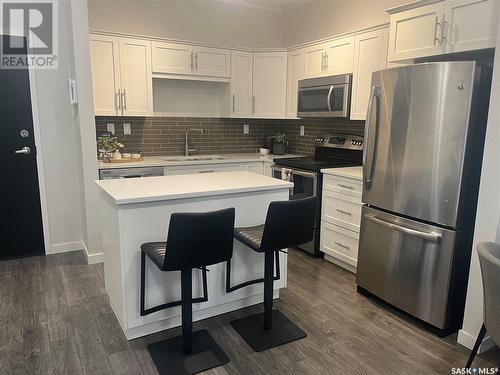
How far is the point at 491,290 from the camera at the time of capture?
5.62ft

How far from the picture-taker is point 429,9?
8.69 ft

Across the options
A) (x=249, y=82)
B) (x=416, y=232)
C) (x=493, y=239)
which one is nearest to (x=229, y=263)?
(x=416, y=232)

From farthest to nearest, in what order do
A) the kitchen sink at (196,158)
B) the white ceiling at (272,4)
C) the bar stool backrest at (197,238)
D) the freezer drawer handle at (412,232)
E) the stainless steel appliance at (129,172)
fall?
the white ceiling at (272,4)
the kitchen sink at (196,158)
the stainless steel appliance at (129,172)
the freezer drawer handle at (412,232)
the bar stool backrest at (197,238)

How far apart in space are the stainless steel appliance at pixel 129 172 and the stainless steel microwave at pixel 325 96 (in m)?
1.75

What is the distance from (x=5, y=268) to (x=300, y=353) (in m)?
2.81

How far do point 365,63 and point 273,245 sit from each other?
226 cm

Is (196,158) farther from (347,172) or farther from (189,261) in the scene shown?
(189,261)

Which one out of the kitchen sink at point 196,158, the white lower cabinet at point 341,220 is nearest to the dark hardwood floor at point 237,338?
the white lower cabinet at point 341,220

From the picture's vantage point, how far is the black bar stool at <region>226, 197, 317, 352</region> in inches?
83.9

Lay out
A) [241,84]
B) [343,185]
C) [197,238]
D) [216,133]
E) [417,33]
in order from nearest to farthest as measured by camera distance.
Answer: [197,238]
[417,33]
[343,185]
[241,84]
[216,133]

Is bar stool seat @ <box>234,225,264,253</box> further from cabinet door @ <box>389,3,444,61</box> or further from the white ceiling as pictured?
the white ceiling

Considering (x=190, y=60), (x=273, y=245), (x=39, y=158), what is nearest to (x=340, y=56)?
(x=190, y=60)

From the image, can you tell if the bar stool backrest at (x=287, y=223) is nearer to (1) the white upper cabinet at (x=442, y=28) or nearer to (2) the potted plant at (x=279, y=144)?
(1) the white upper cabinet at (x=442, y=28)

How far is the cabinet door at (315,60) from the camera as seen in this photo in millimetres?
4023
